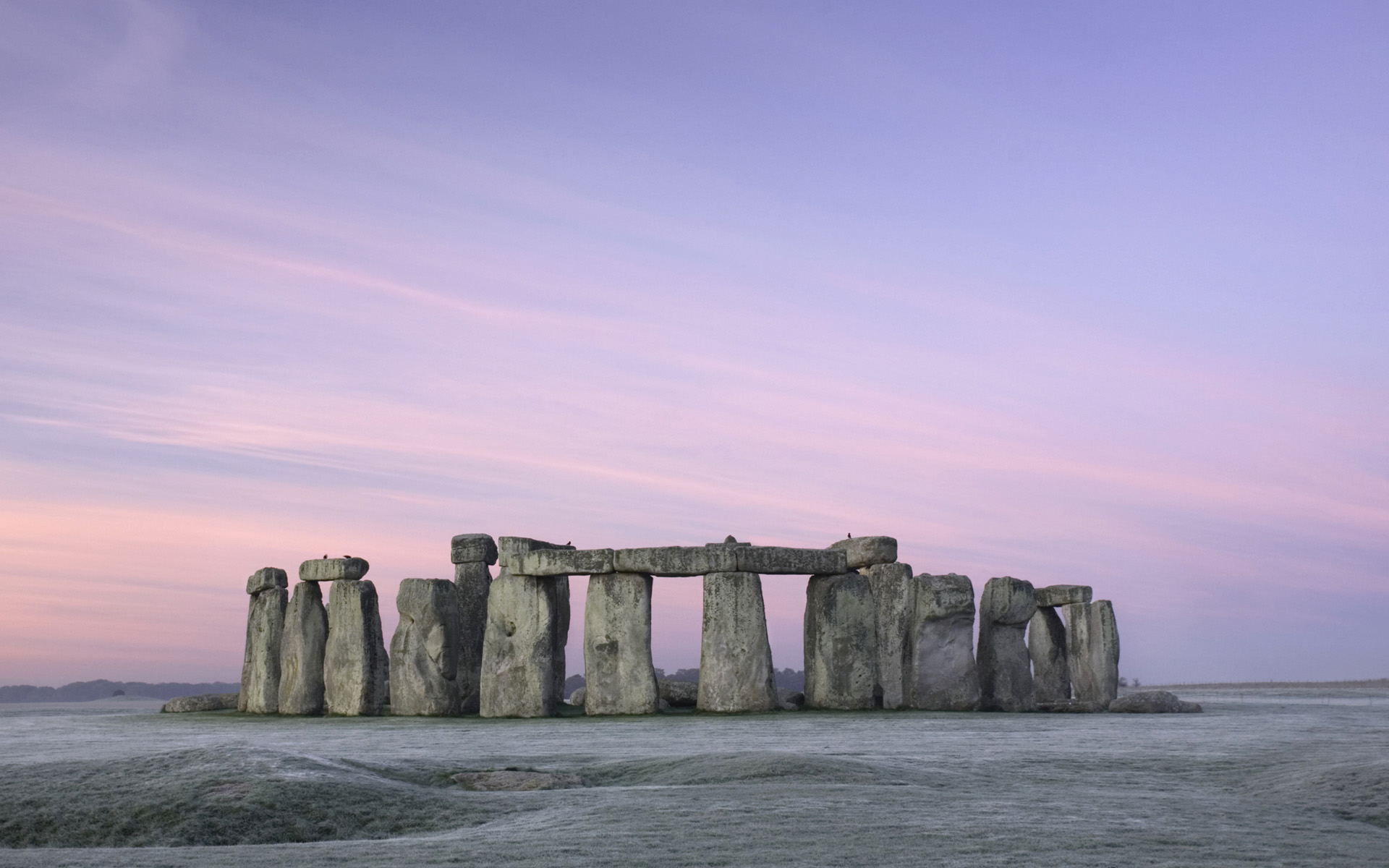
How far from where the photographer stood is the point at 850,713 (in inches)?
938

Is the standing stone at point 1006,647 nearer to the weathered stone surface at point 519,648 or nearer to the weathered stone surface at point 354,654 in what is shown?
the weathered stone surface at point 519,648

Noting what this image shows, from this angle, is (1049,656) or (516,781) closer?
(516,781)

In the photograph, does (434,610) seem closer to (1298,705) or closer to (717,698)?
(717,698)

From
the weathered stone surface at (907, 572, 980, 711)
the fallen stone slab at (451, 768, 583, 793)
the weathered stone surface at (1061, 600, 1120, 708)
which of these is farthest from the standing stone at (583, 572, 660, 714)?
the fallen stone slab at (451, 768, 583, 793)

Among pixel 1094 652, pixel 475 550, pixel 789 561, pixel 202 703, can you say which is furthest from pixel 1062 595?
pixel 202 703

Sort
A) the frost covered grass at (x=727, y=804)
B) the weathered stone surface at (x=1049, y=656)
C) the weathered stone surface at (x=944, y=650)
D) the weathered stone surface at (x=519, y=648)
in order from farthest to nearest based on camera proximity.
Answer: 1. the weathered stone surface at (x=1049, y=656)
2. the weathered stone surface at (x=944, y=650)
3. the weathered stone surface at (x=519, y=648)
4. the frost covered grass at (x=727, y=804)

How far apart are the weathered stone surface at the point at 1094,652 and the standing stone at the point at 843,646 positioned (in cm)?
569

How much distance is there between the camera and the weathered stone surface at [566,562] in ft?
82.1

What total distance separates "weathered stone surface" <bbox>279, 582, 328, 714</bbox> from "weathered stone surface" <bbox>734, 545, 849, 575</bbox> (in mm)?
8913

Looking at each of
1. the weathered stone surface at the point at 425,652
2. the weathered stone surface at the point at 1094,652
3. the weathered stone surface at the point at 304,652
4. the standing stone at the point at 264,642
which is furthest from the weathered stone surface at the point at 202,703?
the weathered stone surface at the point at 1094,652

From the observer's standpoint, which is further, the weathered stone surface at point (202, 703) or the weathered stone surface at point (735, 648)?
the weathered stone surface at point (202, 703)

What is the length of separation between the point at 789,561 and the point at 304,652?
10009mm

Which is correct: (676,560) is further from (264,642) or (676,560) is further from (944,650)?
(264,642)

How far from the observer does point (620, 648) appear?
2494 cm
